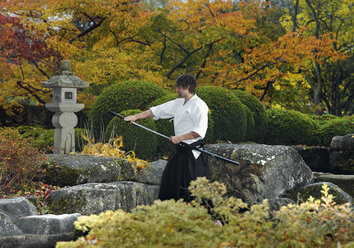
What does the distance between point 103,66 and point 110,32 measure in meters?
3.01

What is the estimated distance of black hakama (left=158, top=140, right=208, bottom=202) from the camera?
187 inches

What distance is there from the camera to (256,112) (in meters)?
11.4

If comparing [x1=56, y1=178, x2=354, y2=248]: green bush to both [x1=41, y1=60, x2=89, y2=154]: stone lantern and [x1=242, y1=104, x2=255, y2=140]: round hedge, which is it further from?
[x1=242, y1=104, x2=255, y2=140]: round hedge

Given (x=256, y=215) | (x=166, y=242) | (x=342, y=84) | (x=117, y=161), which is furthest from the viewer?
(x=342, y=84)

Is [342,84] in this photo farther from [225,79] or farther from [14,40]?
[14,40]

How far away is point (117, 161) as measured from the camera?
261 inches

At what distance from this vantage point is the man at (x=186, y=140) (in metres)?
4.58

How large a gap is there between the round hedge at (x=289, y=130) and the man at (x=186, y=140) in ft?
24.3

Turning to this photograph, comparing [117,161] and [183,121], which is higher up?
[183,121]

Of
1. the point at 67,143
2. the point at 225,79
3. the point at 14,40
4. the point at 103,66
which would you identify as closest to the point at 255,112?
the point at 225,79

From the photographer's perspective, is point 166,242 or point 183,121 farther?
point 183,121

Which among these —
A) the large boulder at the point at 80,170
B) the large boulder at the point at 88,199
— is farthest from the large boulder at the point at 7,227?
the large boulder at the point at 80,170

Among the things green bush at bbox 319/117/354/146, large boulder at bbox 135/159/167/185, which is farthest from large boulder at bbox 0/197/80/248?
green bush at bbox 319/117/354/146

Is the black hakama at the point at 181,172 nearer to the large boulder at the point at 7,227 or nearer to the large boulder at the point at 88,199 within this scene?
the large boulder at the point at 88,199
